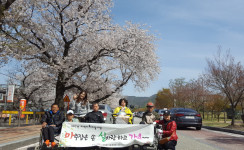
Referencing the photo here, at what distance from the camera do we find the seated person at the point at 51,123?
22.0ft

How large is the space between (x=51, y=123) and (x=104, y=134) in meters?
1.65

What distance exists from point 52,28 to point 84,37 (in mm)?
2601

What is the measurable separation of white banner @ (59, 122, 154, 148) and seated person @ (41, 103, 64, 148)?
388mm

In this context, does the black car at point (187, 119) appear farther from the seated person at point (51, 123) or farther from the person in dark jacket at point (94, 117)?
the seated person at point (51, 123)

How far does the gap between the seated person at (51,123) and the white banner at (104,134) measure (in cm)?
39

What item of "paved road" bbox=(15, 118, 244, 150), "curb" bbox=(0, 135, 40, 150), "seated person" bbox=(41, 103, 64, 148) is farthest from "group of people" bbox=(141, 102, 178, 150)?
"curb" bbox=(0, 135, 40, 150)

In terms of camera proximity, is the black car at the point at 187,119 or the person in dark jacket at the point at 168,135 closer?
the person in dark jacket at the point at 168,135

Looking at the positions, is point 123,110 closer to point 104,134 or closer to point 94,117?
point 94,117

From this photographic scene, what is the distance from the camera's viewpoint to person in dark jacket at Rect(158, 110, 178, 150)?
5.39 m

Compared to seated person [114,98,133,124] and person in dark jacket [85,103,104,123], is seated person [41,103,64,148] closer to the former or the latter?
person in dark jacket [85,103,104,123]

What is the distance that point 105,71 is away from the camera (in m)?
31.9

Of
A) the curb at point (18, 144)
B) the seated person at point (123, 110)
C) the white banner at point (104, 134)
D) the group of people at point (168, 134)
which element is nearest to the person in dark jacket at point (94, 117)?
the white banner at point (104, 134)

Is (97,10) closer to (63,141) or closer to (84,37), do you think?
(84,37)

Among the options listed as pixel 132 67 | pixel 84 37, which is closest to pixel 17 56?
pixel 84 37
